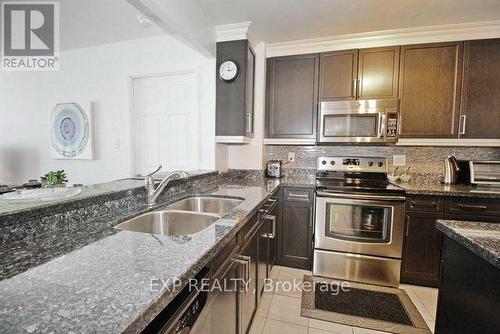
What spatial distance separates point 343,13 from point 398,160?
1687 mm

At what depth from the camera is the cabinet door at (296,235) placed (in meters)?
2.41

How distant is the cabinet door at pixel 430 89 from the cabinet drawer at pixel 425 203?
0.70 m

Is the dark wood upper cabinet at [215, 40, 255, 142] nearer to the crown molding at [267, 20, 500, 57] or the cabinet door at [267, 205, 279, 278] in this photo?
the crown molding at [267, 20, 500, 57]

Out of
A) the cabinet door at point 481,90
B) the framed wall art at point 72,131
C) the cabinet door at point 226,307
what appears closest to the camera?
the cabinet door at point 226,307

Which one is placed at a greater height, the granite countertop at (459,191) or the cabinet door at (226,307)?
the granite countertop at (459,191)

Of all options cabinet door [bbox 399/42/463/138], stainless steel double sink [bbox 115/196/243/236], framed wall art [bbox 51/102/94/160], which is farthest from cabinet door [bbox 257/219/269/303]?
framed wall art [bbox 51/102/94/160]

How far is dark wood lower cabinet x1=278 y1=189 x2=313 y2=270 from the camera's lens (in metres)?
2.40

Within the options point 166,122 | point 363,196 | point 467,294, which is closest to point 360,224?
point 363,196

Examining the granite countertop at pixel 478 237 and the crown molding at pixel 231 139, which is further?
the crown molding at pixel 231 139

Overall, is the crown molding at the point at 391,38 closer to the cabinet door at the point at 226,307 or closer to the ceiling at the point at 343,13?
the ceiling at the point at 343,13

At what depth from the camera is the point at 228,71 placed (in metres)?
2.35

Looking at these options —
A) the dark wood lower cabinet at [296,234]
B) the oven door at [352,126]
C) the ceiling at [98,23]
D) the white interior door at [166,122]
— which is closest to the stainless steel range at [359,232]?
the dark wood lower cabinet at [296,234]

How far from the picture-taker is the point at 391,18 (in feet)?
7.25

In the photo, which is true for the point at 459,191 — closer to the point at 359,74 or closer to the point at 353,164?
the point at 353,164
